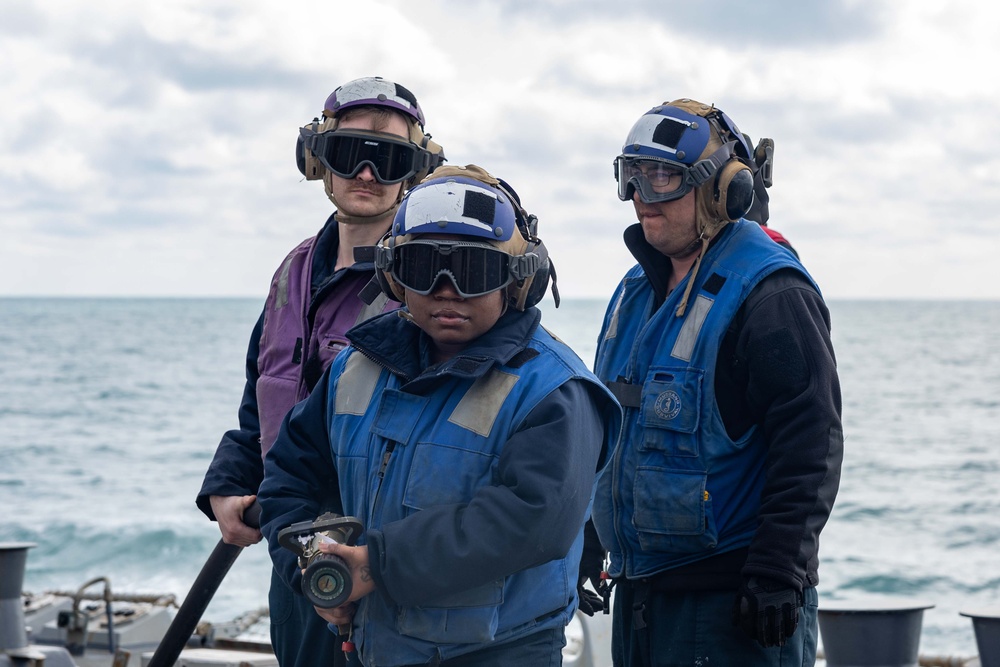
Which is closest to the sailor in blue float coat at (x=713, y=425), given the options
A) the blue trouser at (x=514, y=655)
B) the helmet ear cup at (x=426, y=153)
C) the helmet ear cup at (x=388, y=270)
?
the helmet ear cup at (x=426, y=153)

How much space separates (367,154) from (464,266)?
2.54ft

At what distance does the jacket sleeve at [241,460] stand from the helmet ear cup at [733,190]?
3.89 ft

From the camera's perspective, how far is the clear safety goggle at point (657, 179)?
9.68ft

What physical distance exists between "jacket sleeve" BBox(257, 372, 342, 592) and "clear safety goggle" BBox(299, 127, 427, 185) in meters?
A: 0.65

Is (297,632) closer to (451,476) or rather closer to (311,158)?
(451,476)

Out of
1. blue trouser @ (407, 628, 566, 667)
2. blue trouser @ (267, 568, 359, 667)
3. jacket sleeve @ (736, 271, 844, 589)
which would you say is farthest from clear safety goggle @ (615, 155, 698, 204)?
blue trouser @ (267, 568, 359, 667)

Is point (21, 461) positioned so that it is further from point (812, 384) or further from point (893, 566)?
point (812, 384)

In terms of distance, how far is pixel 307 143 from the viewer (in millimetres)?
2982

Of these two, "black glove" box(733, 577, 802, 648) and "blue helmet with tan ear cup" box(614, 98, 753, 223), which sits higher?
"blue helmet with tan ear cup" box(614, 98, 753, 223)

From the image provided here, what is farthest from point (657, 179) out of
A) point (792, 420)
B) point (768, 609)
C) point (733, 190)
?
point (768, 609)

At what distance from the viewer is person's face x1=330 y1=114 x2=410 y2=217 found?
2.92 m

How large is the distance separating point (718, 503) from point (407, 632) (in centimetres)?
93

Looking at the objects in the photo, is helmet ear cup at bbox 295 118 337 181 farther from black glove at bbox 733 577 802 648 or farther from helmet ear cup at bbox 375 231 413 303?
black glove at bbox 733 577 802 648

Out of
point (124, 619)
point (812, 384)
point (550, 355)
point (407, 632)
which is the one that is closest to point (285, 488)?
point (407, 632)
